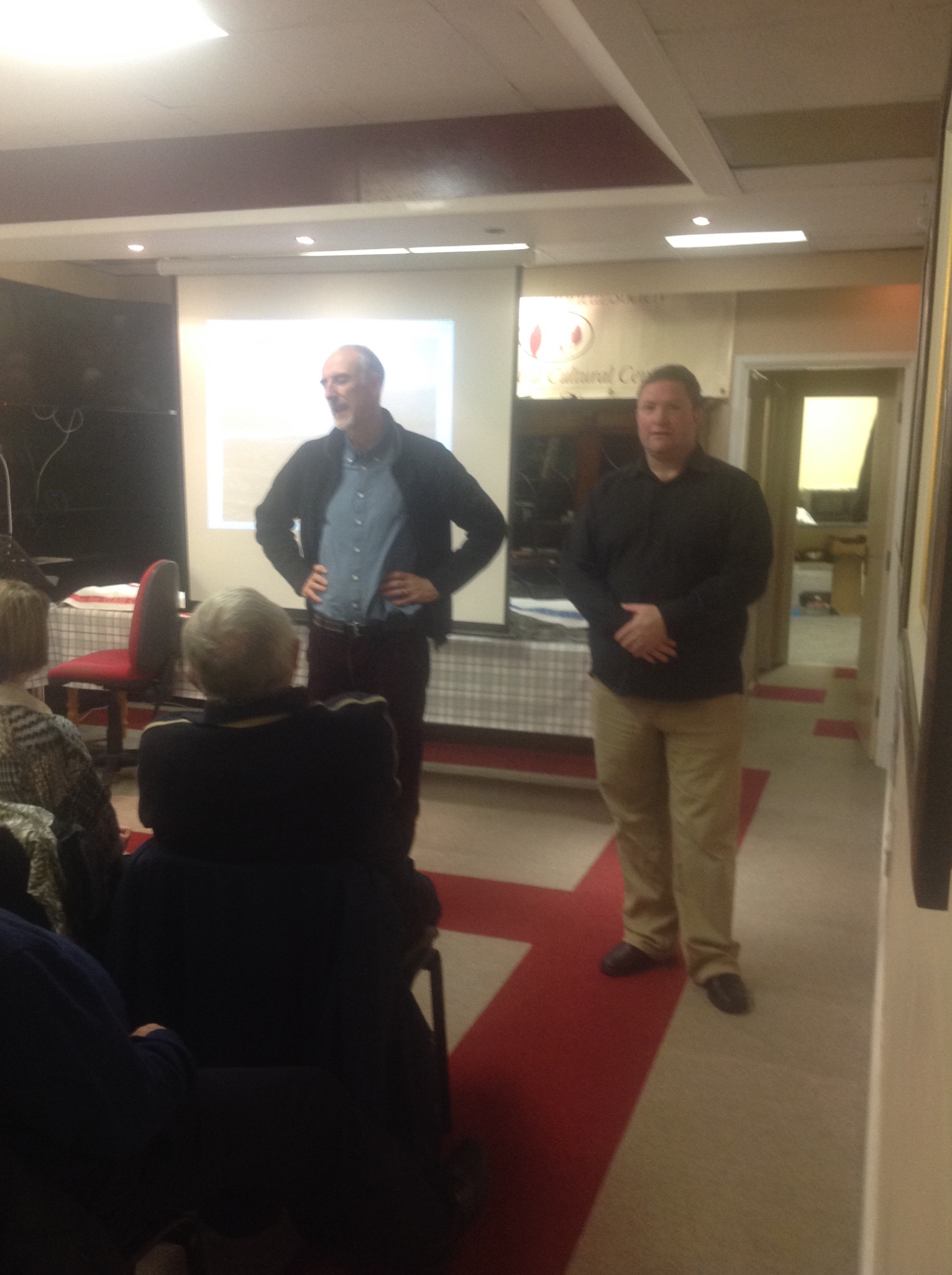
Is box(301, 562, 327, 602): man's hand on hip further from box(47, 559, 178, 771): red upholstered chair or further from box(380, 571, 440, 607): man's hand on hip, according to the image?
box(47, 559, 178, 771): red upholstered chair

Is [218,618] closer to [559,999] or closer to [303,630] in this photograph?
[559,999]

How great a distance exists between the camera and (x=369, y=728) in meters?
1.53

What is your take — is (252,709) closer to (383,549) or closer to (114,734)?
(383,549)

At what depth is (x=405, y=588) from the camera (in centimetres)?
279

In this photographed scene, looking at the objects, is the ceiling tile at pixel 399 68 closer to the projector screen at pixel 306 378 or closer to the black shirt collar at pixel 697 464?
the projector screen at pixel 306 378

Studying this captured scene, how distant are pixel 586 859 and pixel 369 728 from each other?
2.21 meters

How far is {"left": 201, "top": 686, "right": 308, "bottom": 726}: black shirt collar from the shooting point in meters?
1.53

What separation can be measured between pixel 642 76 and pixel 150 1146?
86.9 inches

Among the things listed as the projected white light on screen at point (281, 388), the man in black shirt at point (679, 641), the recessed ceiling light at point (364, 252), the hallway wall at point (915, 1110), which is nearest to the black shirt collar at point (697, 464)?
the man in black shirt at point (679, 641)

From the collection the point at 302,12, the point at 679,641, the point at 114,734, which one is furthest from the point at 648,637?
the point at 114,734

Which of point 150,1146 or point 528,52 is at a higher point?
point 528,52

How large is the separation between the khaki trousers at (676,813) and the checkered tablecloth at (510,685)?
60.5 inches

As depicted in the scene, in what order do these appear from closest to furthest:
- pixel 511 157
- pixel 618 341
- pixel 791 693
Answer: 1. pixel 511 157
2. pixel 618 341
3. pixel 791 693

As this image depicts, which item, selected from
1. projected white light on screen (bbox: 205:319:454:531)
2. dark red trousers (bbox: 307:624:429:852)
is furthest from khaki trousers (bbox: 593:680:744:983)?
projected white light on screen (bbox: 205:319:454:531)
